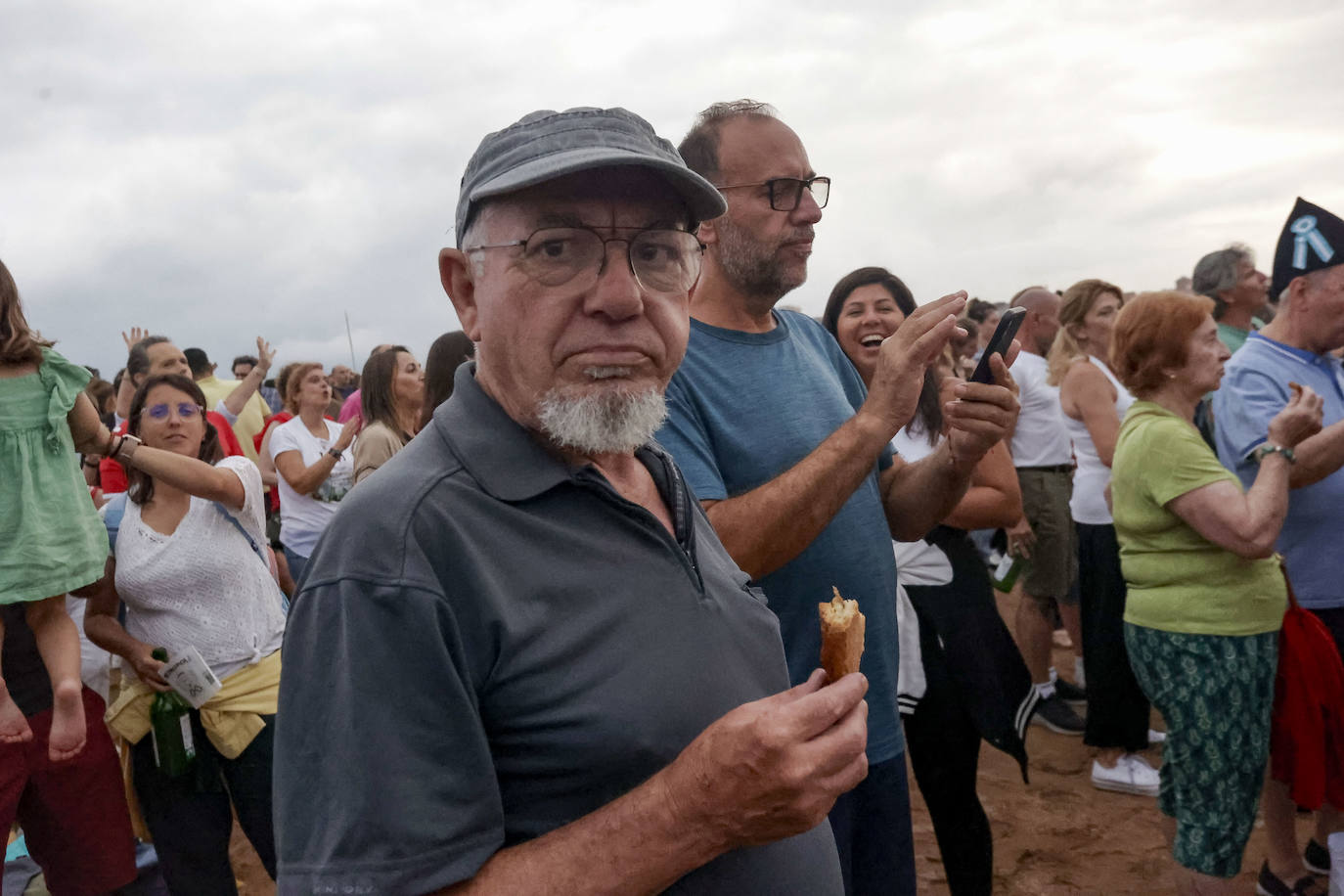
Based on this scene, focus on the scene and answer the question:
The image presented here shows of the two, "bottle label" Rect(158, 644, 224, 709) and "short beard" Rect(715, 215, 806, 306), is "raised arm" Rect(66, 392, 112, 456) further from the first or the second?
"short beard" Rect(715, 215, 806, 306)

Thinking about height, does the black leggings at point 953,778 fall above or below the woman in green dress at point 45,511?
below

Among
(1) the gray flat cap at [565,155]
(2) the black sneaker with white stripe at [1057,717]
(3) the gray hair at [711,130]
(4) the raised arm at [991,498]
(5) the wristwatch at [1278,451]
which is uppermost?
(3) the gray hair at [711,130]

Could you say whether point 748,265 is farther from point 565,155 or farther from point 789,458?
point 565,155

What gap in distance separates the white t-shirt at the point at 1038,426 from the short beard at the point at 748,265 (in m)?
3.82

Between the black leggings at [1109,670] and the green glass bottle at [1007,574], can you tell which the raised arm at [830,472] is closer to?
the green glass bottle at [1007,574]

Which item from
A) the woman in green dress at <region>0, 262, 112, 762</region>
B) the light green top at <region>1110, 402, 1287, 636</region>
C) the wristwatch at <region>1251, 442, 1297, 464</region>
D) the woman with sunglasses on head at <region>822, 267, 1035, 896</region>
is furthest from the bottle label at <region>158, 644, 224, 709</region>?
the wristwatch at <region>1251, 442, 1297, 464</region>

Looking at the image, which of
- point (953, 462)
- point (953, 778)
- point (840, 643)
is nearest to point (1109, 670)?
point (953, 778)

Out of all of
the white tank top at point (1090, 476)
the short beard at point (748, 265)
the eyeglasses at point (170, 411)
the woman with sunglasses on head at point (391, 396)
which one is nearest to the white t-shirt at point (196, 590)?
the eyeglasses at point (170, 411)

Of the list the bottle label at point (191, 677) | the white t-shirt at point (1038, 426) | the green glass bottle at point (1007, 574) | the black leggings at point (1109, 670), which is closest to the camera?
the bottle label at point (191, 677)

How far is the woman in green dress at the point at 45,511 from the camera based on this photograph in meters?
2.58

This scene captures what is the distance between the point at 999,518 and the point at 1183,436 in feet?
2.19

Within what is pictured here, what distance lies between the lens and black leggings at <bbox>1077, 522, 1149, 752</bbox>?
4.62 metres

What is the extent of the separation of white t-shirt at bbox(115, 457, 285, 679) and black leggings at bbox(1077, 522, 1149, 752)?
3.95m

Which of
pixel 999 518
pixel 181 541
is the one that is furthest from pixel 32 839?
pixel 999 518
